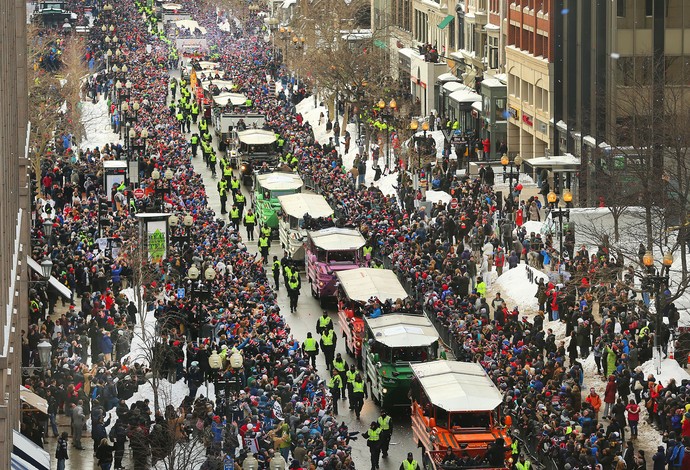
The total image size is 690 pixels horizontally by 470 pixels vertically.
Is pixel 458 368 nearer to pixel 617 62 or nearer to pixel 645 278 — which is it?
pixel 645 278

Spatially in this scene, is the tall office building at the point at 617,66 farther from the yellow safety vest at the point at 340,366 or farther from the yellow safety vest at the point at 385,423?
the yellow safety vest at the point at 385,423

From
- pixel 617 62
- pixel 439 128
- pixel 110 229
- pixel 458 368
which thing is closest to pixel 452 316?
pixel 458 368

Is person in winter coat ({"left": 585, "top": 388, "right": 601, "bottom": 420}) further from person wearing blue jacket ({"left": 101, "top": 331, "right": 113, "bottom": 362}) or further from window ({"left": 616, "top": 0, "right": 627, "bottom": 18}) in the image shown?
window ({"left": 616, "top": 0, "right": 627, "bottom": 18})

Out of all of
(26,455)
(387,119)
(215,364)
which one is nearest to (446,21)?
(387,119)

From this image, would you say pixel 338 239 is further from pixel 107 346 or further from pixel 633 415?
pixel 633 415

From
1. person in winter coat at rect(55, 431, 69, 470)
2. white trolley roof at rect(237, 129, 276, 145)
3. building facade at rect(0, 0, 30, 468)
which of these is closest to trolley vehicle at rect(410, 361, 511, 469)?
person in winter coat at rect(55, 431, 69, 470)

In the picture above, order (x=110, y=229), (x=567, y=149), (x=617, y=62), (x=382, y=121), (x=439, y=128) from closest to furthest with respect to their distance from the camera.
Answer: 1. (x=110, y=229)
2. (x=617, y=62)
3. (x=567, y=149)
4. (x=382, y=121)
5. (x=439, y=128)
